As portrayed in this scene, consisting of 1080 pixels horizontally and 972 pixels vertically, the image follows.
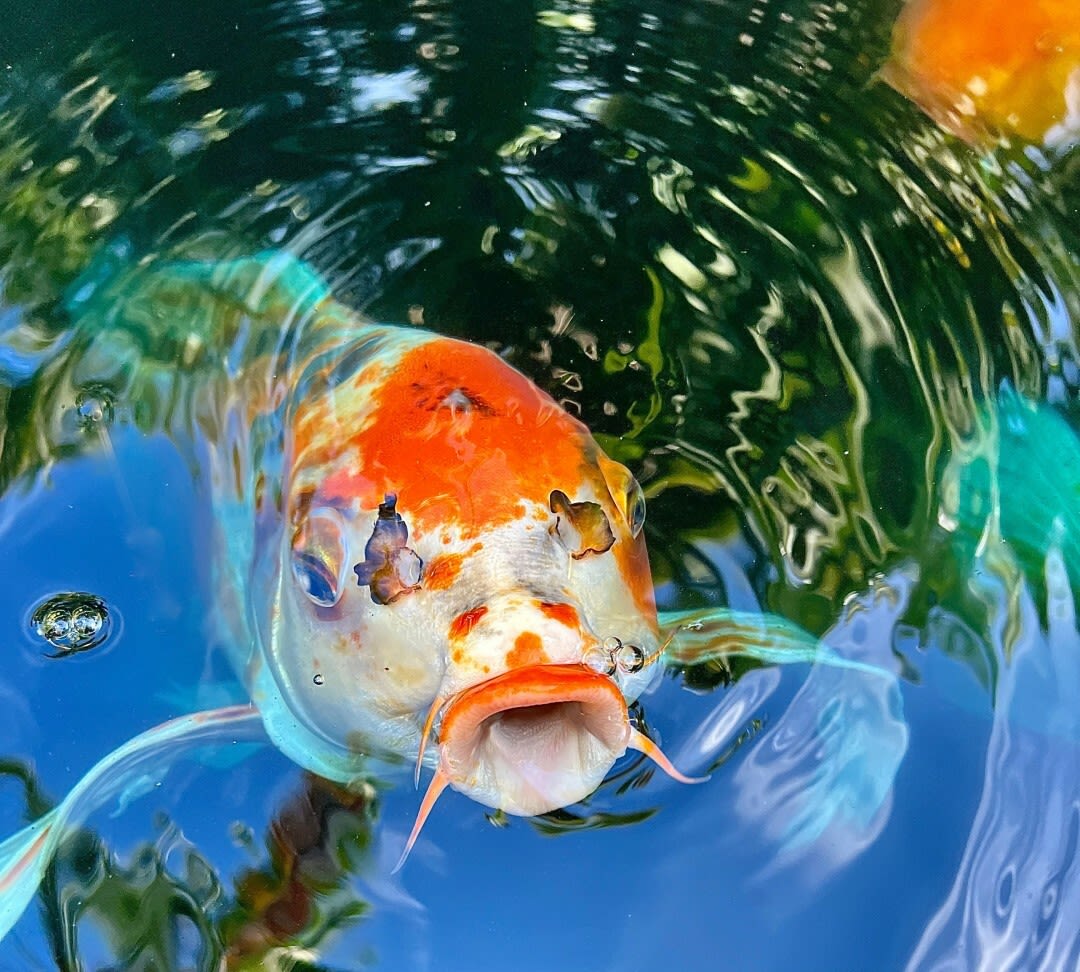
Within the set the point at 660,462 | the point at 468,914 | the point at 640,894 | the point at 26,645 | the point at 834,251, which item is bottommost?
the point at 26,645

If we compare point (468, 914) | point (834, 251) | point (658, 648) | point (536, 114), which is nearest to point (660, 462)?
point (658, 648)

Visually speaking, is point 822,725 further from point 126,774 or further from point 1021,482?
point 126,774

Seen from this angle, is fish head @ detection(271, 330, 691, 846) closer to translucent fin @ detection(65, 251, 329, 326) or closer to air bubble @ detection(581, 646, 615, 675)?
air bubble @ detection(581, 646, 615, 675)

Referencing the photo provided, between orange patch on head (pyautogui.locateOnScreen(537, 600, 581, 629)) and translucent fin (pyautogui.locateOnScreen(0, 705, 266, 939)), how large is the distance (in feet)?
2.94

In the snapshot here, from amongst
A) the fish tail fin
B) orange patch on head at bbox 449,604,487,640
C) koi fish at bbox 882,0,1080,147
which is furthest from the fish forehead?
koi fish at bbox 882,0,1080,147

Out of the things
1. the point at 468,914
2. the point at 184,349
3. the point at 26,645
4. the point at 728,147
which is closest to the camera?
the point at 468,914

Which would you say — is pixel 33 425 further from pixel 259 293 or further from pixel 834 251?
pixel 834 251

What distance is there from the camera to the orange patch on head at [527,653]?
150cm

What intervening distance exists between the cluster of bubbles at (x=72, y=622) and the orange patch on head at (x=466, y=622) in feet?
3.56

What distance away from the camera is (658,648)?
207 cm

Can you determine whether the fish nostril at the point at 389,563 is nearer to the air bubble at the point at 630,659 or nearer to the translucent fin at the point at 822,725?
the air bubble at the point at 630,659

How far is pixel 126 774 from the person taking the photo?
219cm

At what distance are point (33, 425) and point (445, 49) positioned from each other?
1.71 m

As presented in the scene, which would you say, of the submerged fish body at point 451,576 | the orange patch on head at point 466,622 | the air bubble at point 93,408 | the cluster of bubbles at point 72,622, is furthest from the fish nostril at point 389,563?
the air bubble at point 93,408
